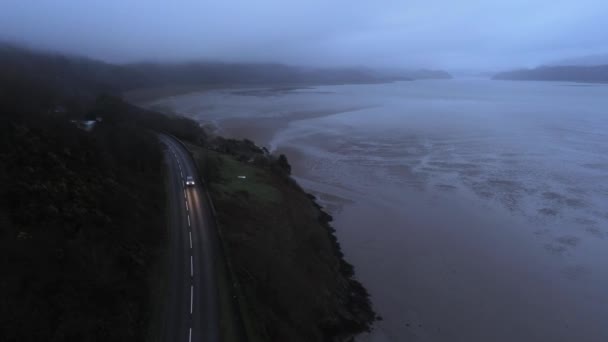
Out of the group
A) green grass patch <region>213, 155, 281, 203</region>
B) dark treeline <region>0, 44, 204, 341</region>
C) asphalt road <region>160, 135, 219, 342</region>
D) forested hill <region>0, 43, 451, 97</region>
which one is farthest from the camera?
forested hill <region>0, 43, 451, 97</region>

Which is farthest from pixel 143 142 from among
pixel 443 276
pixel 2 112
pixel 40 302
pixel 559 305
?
pixel 559 305

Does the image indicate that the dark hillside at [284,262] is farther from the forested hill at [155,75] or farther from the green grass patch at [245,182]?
the forested hill at [155,75]

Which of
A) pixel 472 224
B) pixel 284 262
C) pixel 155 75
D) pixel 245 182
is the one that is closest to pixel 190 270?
pixel 284 262

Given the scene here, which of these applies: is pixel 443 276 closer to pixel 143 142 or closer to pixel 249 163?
pixel 249 163

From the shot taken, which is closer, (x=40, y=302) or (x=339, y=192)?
(x=40, y=302)

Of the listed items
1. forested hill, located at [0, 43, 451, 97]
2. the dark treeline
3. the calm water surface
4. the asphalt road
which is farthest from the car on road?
forested hill, located at [0, 43, 451, 97]

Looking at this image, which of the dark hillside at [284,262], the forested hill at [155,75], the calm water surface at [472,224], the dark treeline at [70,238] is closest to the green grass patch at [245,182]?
the dark hillside at [284,262]

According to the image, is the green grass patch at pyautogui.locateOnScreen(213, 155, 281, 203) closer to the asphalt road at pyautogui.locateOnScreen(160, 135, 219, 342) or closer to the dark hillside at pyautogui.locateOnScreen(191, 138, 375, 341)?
the dark hillside at pyautogui.locateOnScreen(191, 138, 375, 341)
